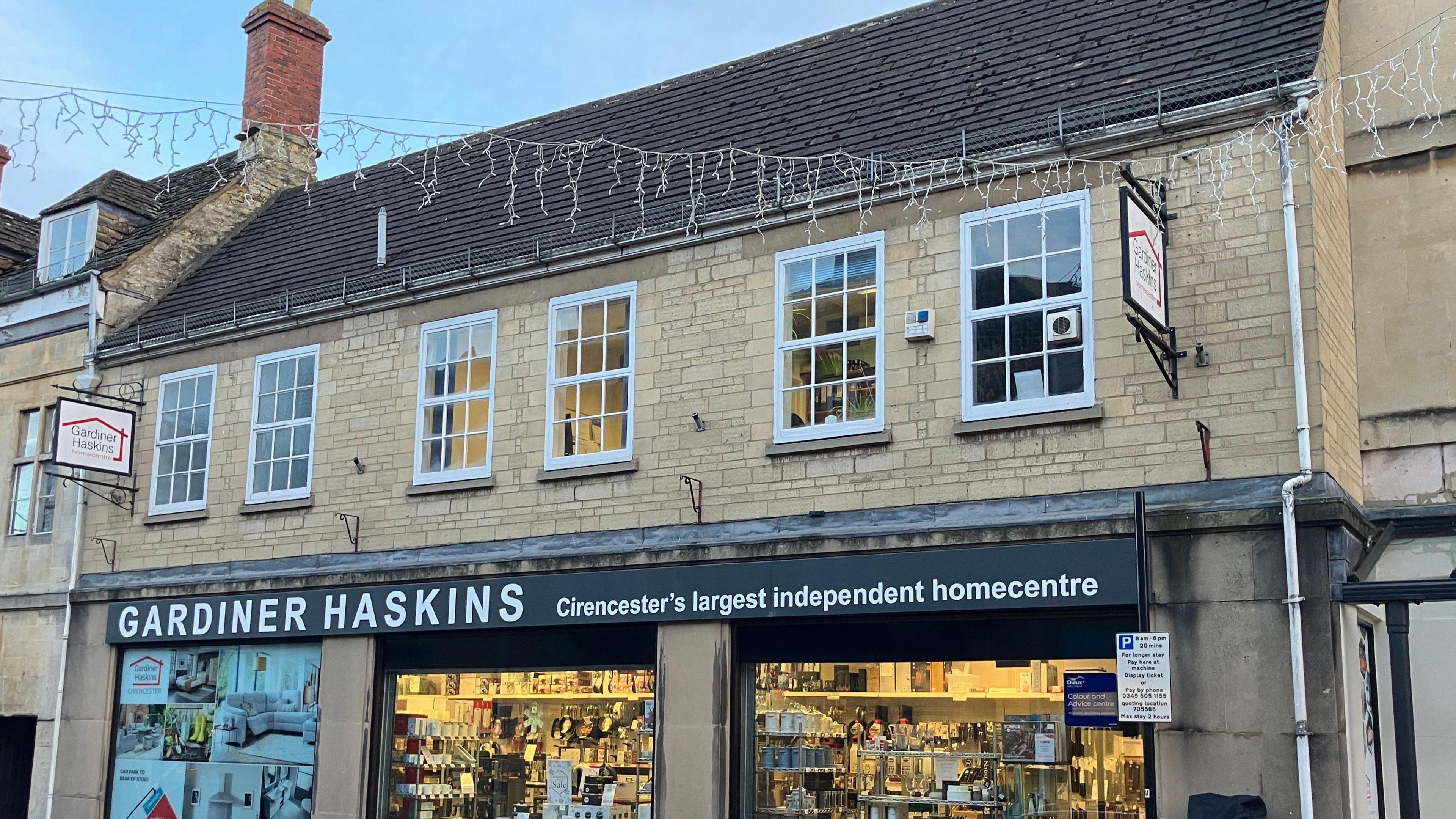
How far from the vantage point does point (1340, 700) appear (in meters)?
9.84

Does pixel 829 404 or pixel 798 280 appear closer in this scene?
pixel 829 404

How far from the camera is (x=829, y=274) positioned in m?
12.9

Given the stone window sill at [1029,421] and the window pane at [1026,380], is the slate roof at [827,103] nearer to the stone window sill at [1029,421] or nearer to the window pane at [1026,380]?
the window pane at [1026,380]

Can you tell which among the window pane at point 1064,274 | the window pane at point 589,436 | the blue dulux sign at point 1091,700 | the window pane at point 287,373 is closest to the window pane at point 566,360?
the window pane at point 589,436

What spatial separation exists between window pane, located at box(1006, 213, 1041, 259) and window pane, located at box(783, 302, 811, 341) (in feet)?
6.58

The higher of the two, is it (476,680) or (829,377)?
(829,377)

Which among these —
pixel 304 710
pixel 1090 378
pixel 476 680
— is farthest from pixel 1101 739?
pixel 304 710

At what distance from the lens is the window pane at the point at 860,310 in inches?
496

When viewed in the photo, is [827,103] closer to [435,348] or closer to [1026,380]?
[1026,380]

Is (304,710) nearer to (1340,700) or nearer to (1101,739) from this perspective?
(1101,739)

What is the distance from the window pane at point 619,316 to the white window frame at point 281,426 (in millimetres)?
4171

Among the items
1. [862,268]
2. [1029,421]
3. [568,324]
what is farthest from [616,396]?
[1029,421]

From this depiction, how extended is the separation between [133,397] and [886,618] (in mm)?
11139

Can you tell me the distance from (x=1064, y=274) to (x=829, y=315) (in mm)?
2260
